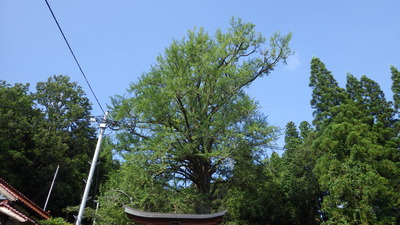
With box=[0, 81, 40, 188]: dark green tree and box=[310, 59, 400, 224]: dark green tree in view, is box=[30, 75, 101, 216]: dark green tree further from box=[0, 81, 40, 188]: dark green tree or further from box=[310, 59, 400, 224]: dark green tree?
box=[310, 59, 400, 224]: dark green tree

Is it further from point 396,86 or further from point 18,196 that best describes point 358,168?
point 18,196

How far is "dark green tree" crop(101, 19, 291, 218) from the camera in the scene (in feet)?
39.1

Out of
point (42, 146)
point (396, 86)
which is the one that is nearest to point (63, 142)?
point (42, 146)

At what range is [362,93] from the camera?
829 inches

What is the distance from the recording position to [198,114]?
13.2 meters

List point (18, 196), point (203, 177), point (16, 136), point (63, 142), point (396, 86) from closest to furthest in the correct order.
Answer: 1. point (18, 196)
2. point (203, 177)
3. point (396, 86)
4. point (16, 136)
5. point (63, 142)

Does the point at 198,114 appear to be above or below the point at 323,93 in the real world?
below

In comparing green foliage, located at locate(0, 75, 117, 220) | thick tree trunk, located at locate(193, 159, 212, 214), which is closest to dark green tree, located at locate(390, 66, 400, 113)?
thick tree trunk, located at locate(193, 159, 212, 214)

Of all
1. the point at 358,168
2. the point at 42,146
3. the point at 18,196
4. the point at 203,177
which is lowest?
the point at 18,196

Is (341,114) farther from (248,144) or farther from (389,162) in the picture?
(248,144)

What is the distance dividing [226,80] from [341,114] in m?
9.80

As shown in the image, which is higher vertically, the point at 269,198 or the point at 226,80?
the point at 226,80

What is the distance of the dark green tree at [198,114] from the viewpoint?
1191 centimetres

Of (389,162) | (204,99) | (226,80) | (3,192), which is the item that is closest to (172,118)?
(204,99)
